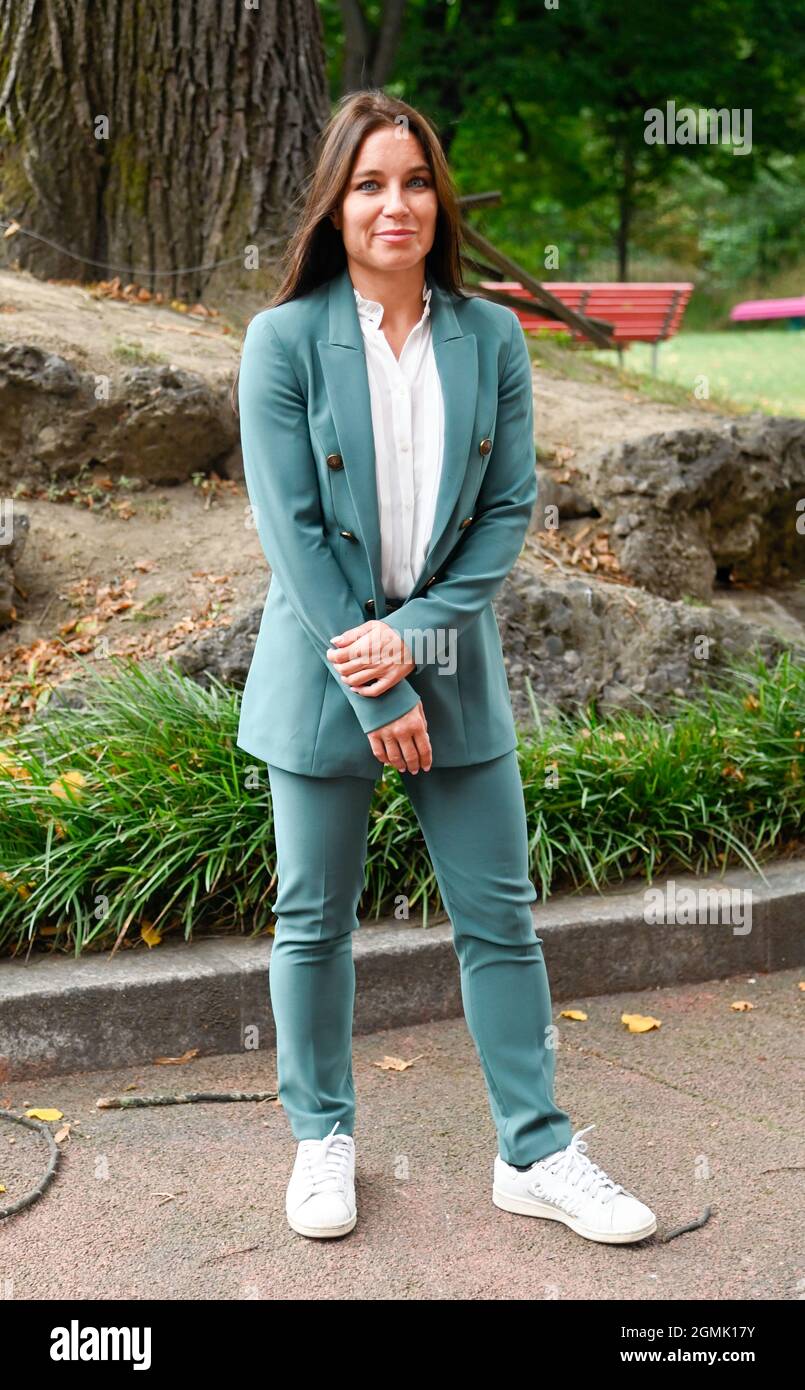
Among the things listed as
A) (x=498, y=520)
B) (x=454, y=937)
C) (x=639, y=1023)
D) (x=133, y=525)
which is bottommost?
(x=639, y=1023)

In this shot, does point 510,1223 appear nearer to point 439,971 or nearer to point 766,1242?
point 766,1242

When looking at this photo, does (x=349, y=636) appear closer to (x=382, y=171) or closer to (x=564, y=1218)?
(x=382, y=171)

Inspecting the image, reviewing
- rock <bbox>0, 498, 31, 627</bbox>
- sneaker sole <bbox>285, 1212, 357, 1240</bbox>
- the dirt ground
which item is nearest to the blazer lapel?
sneaker sole <bbox>285, 1212, 357, 1240</bbox>

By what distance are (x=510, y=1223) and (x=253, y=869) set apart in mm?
1532

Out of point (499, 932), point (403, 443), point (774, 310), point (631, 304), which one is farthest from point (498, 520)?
point (774, 310)

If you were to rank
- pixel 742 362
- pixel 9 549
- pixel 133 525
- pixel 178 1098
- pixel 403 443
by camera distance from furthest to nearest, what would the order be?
pixel 742 362, pixel 133 525, pixel 9 549, pixel 178 1098, pixel 403 443

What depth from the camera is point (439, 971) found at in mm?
4289

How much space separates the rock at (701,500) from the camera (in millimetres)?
6512

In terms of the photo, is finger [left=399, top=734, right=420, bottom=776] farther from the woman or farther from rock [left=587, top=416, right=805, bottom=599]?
rock [left=587, top=416, right=805, bottom=599]

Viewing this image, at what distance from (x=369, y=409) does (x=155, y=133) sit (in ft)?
15.5

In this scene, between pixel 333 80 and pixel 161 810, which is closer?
pixel 161 810

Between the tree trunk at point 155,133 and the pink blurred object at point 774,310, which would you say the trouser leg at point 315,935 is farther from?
the pink blurred object at point 774,310

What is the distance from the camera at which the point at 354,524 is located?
3.00 metres

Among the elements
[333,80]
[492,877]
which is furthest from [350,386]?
[333,80]
